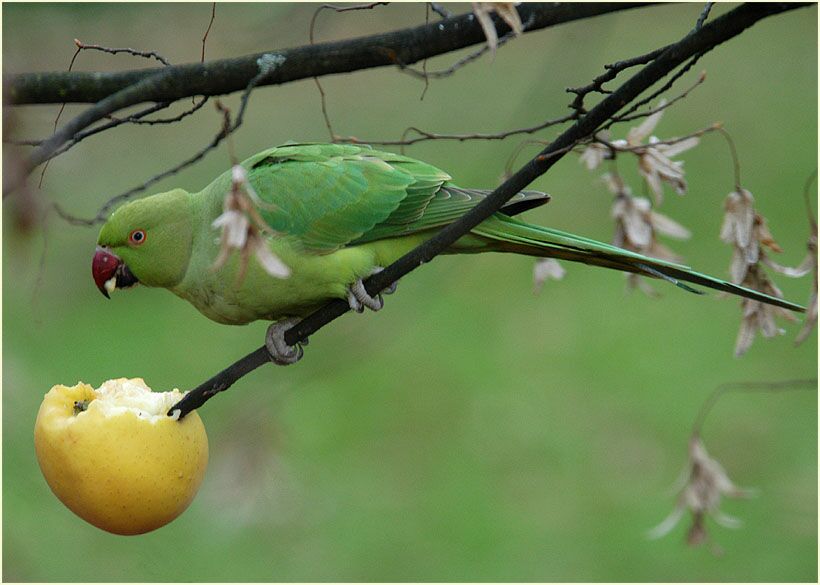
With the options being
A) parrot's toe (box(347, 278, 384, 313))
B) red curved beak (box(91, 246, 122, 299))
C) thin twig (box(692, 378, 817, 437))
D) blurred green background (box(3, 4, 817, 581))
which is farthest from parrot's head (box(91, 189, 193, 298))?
thin twig (box(692, 378, 817, 437))

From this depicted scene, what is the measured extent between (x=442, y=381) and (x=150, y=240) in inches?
157

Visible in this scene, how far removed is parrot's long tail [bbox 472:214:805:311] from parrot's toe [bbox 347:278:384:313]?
0.30 metres

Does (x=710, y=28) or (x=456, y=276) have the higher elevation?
(x=710, y=28)

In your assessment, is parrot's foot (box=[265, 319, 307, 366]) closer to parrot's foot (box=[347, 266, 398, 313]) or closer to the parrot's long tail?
parrot's foot (box=[347, 266, 398, 313])

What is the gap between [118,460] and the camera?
196cm

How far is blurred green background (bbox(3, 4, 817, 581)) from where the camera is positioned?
455cm

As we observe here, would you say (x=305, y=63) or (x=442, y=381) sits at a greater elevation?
(x=305, y=63)

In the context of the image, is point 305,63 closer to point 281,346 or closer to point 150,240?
point 281,346

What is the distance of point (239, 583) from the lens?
4684 mm

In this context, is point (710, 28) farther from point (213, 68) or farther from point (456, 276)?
point (456, 276)

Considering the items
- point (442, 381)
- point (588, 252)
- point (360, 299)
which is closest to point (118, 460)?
point (360, 299)

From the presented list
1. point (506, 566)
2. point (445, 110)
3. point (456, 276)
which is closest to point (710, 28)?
point (506, 566)

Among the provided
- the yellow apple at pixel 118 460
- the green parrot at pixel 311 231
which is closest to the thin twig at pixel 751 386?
the green parrot at pixel 311 231

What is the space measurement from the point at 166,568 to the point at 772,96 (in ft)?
23.2
